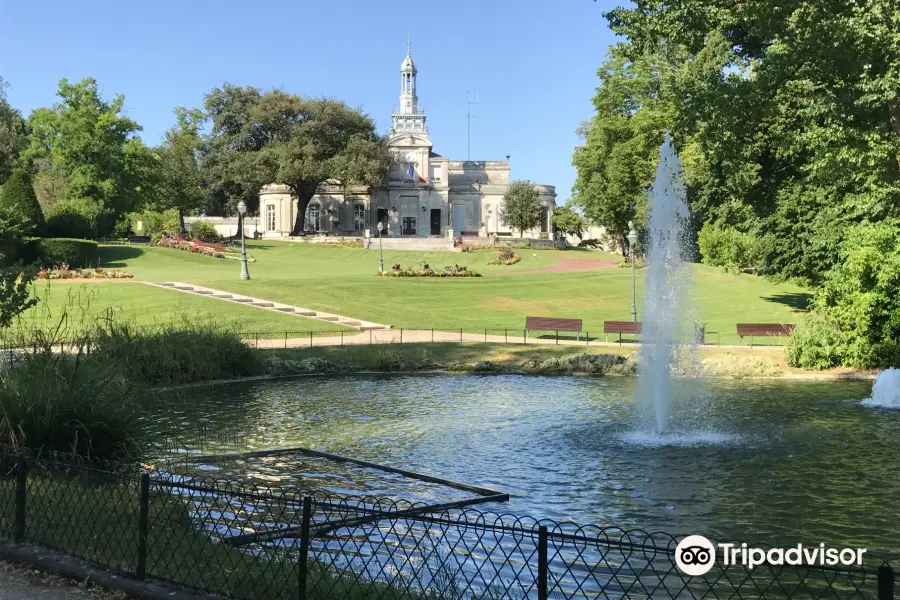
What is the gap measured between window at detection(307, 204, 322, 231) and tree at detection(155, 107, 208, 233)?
12.4m

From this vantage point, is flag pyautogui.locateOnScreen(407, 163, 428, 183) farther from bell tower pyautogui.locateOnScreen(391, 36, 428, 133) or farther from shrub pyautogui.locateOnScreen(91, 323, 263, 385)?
shrub pyautogui.locateOnScreen(91, 323, 263, 385)

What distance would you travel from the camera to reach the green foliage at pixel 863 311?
69.5 feet

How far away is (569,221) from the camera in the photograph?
87.8m

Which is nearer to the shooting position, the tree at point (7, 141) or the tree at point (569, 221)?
the tree at point (7, 141)

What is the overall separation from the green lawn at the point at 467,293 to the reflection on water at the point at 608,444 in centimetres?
1278

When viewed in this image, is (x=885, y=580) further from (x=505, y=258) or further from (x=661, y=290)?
(x=505, y=258)

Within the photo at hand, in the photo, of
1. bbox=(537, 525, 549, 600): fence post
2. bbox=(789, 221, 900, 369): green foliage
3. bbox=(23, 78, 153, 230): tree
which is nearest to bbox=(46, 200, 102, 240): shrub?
bbox=(23, 78, 153, 230): tree

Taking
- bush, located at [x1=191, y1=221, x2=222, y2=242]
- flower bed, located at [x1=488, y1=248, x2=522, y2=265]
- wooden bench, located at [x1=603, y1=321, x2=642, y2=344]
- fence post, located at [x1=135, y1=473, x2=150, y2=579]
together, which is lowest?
wooden bench, located at [x1=603, y1=321, x2=642, y2=344]

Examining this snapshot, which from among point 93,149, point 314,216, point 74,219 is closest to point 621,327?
point 74,219

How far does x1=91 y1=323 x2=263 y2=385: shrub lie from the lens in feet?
58.4

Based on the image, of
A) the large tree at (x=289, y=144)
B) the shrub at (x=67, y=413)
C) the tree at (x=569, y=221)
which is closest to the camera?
the shrub at (x=67, y=413)

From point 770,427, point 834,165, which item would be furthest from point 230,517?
point 834,165

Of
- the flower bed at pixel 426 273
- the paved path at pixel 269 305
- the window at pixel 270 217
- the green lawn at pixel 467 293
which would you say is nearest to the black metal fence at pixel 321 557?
the paved path at pixel 269 305

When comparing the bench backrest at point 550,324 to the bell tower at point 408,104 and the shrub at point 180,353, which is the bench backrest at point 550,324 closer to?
the shrub at point 180,353
